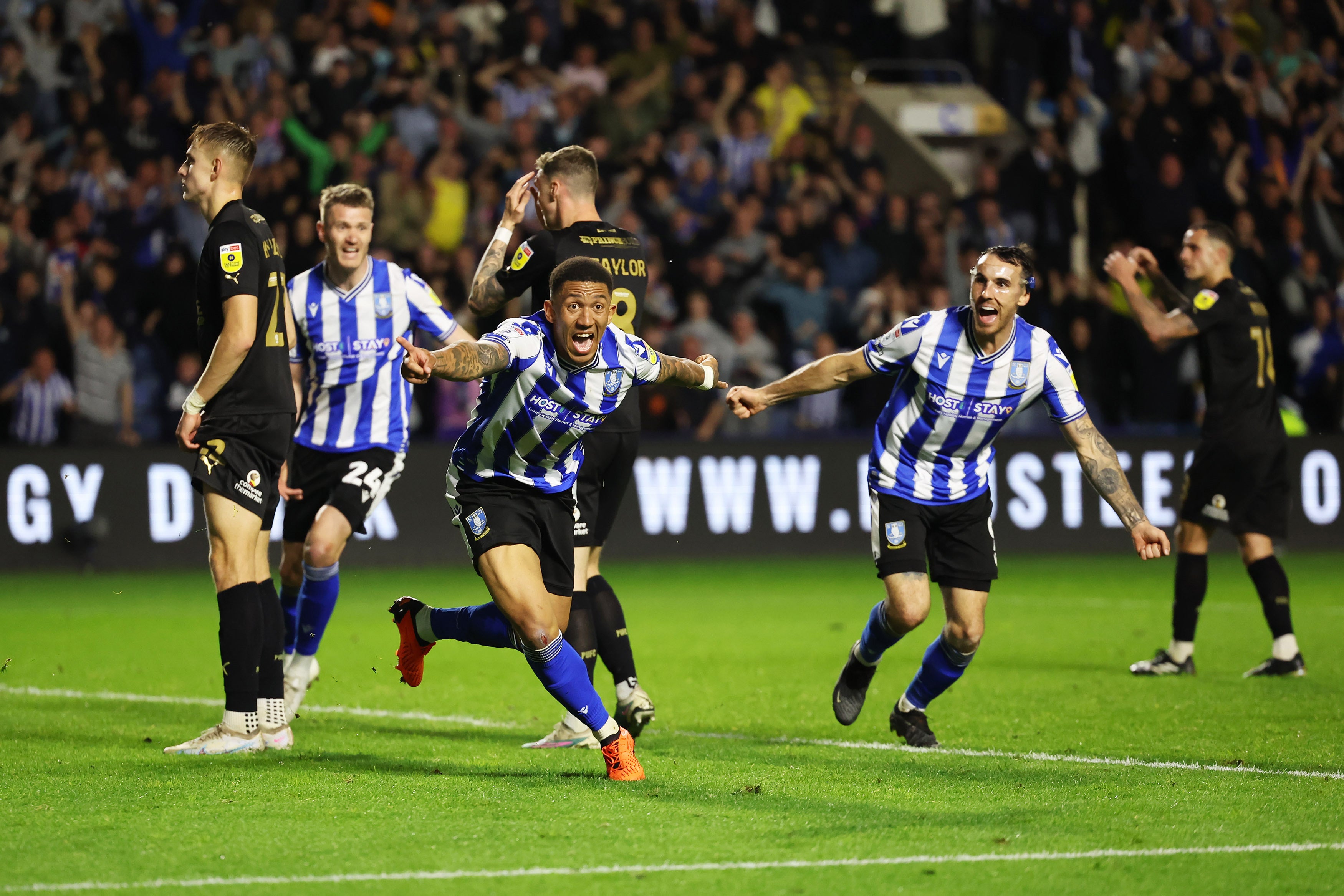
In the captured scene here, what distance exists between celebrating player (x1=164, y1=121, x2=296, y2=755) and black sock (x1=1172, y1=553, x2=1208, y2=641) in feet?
16.0

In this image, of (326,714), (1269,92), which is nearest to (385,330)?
(326,714)

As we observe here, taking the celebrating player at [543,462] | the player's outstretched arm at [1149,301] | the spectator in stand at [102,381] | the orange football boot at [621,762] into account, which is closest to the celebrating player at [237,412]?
the celebrating player at [543,462]

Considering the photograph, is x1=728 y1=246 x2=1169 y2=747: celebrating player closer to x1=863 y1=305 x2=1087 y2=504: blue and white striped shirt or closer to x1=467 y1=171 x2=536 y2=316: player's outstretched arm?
x1=863 y1=305 x2=1087 y2=504: blue and white striped shirt

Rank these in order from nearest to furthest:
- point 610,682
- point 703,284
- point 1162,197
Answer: point 610,682 → point 703,284 → point 1162,197

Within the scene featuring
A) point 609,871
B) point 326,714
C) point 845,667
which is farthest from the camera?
point 326,714

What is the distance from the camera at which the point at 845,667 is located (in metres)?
7.08

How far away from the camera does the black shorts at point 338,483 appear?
7.45m

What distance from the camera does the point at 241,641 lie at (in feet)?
20.8

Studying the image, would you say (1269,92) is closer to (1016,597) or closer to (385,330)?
(1016,597)

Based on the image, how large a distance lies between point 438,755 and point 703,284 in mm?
10171

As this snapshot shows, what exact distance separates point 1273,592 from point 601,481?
4086mm

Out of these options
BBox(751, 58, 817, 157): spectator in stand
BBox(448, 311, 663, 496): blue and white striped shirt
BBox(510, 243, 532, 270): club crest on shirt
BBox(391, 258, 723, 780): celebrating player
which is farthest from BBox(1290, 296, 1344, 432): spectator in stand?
BBox(448, 311, 663, 496): blue and white striped shirt

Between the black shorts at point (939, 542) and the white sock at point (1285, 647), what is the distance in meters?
2.77

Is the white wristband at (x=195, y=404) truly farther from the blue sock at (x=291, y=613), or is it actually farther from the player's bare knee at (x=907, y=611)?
the player's bare knee at (x=907, y=611)
